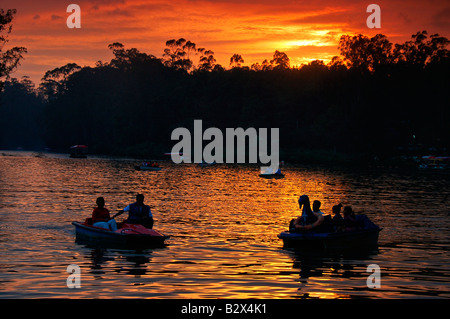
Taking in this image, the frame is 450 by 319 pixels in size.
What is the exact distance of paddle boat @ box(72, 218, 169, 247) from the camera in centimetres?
2045

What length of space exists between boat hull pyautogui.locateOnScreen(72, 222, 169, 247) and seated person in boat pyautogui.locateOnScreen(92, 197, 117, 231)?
15.8 inches

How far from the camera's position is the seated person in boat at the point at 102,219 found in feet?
70.6

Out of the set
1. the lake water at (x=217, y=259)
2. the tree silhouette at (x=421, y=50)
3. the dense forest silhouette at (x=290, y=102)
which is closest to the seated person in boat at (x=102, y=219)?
the lake water at (x=217, y=259)

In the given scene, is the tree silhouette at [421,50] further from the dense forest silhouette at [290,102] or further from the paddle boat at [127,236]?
the paddle boat at [127,236]

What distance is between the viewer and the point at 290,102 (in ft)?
476

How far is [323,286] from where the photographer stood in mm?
15359

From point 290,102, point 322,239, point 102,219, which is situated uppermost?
point 290,102

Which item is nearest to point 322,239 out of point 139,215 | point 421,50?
point 139,215

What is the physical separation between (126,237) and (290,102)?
12735 cm

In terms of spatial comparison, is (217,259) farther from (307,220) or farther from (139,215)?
(139,215)

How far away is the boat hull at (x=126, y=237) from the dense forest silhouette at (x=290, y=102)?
58992 mm

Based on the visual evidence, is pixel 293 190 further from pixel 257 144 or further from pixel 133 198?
pixel 257 144
